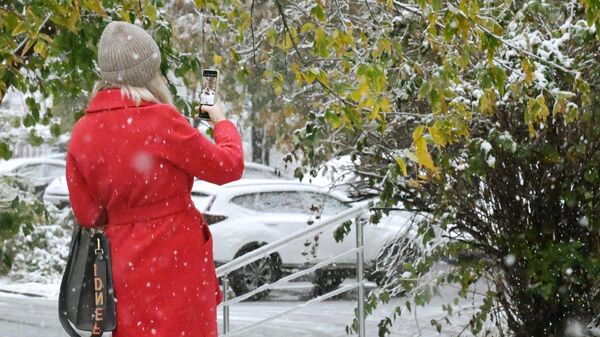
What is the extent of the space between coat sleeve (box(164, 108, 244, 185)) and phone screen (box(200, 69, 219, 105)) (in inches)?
10.5

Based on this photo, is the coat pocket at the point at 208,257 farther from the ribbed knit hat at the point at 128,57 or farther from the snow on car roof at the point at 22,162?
the snow on car roof at the point at 22,162

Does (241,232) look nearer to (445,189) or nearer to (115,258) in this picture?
(445,189)

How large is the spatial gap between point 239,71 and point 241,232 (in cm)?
794

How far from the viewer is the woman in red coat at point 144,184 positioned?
3.80 meters

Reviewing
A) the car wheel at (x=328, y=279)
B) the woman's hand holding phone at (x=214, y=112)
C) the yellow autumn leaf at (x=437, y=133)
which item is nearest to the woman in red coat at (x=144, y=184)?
the woman's hand holding phone at (x=214, y=112)

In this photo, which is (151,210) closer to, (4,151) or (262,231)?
(4,151)

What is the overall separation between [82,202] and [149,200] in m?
0.25

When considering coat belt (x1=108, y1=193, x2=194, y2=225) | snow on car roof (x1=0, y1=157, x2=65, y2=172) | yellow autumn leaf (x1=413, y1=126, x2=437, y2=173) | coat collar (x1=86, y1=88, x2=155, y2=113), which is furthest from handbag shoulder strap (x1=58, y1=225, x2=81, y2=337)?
snow on car roof (x1=0, y1=157, x2=65, y2=172)

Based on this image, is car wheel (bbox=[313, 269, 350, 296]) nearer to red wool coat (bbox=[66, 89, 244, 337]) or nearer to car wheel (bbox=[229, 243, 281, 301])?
car wheel (bbox=[229, 243, 281, 301])

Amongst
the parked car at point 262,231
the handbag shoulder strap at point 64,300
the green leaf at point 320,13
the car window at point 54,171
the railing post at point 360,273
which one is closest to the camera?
the handbag shoulder strap at point 64,300

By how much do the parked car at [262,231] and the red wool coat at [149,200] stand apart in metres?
9.93

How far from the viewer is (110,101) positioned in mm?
3863

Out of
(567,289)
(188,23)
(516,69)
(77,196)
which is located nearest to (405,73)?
(516,69)

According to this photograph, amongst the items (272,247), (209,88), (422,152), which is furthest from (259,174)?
(209,88)
